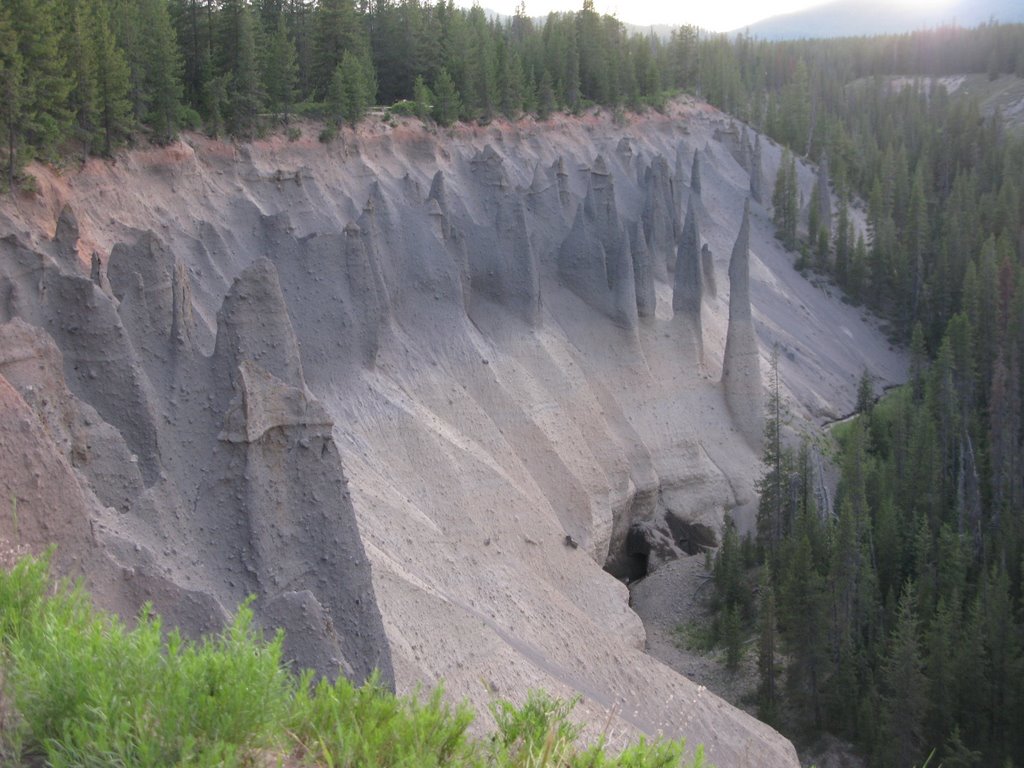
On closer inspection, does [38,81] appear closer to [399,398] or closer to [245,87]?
[245,87]

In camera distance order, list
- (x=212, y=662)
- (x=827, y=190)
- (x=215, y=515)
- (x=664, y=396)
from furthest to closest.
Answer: (x=827, y=190) < (x=664, y=396) < (x=215, y=515) < (x=212, y=662)

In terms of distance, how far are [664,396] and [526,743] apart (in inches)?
1070

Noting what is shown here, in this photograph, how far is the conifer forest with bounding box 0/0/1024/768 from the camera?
70.9 ft

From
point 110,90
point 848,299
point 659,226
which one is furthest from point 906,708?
point 848,299

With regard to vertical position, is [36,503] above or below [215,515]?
above

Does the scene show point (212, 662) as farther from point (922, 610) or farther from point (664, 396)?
point (664, 396)

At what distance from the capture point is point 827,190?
6575 centimetres

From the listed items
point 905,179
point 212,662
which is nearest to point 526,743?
point 212,662

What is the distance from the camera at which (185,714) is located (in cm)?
505

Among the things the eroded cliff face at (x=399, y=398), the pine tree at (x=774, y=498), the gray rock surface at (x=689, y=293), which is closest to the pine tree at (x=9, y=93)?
the eroded cliff face at (x=399, y=398)

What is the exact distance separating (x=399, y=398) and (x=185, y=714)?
18714mm

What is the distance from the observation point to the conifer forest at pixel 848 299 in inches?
851

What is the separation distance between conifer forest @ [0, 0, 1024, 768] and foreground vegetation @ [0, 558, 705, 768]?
17052 mm

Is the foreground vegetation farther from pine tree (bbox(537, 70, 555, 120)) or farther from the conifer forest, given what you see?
pine tree (bbox(537, 70, 555, 120))
